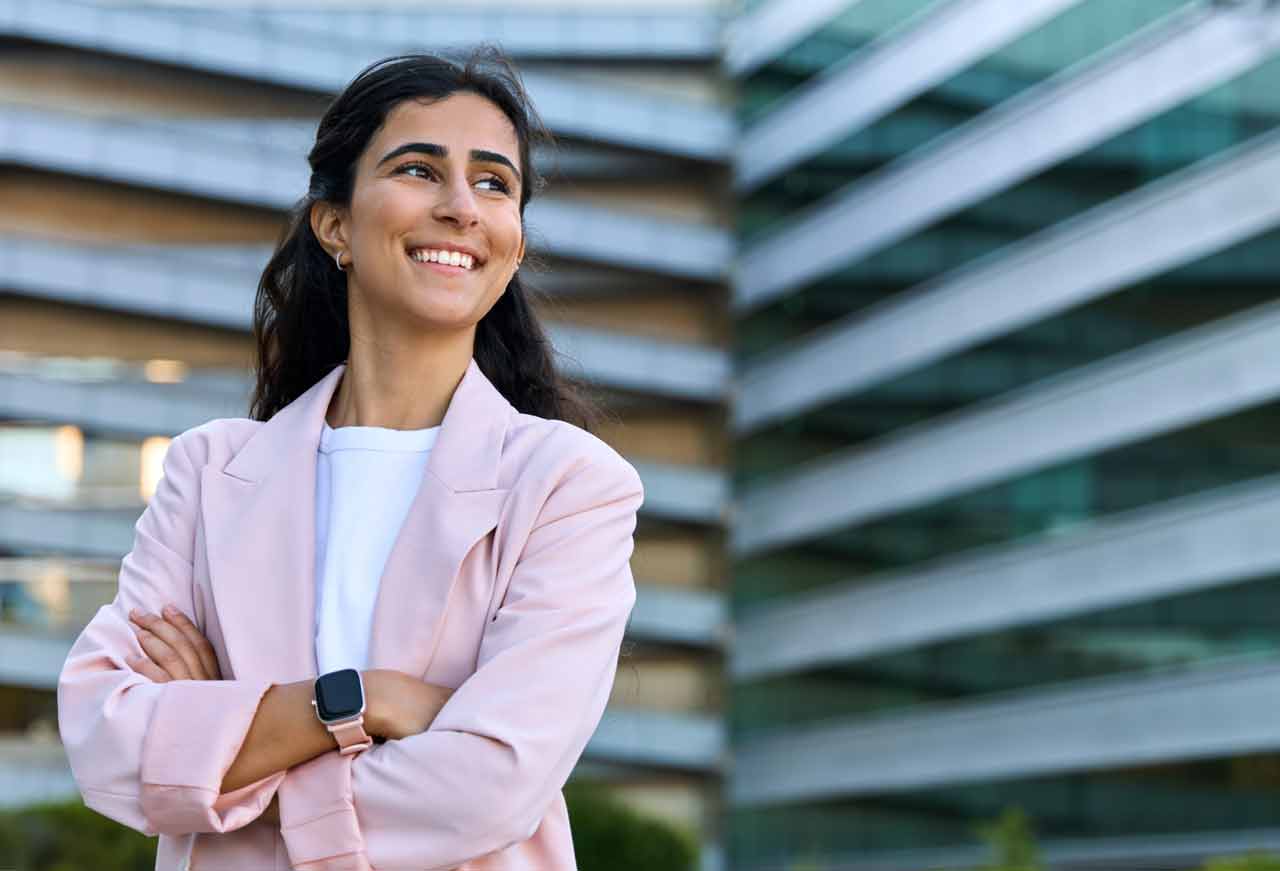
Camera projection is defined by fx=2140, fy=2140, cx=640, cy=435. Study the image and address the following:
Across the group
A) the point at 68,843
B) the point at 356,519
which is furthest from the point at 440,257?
the point at 68,843

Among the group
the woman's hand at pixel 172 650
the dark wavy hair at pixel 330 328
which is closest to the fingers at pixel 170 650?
the woman's hand at pixel 172 650

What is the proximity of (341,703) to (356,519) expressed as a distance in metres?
0.28

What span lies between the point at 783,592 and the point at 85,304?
13.6 meters

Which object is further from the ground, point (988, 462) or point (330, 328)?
point (988, 462)

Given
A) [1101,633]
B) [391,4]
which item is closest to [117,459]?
[391,4]

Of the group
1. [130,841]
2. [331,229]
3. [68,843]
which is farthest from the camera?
[68,843]

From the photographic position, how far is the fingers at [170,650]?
2777mm

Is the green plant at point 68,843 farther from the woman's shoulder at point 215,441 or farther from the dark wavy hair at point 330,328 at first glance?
the woman's shoulder at point 215,441

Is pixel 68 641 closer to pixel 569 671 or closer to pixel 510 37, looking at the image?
pixel 510 37

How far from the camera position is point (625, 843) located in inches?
1062

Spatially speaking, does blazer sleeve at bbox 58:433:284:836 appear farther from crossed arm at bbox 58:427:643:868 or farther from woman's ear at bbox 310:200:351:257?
woman's ear at bbox 310:200:351:257

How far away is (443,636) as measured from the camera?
2.74m

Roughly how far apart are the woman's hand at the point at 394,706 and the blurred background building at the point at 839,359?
27051 mm

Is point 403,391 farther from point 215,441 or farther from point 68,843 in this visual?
point 68,843
